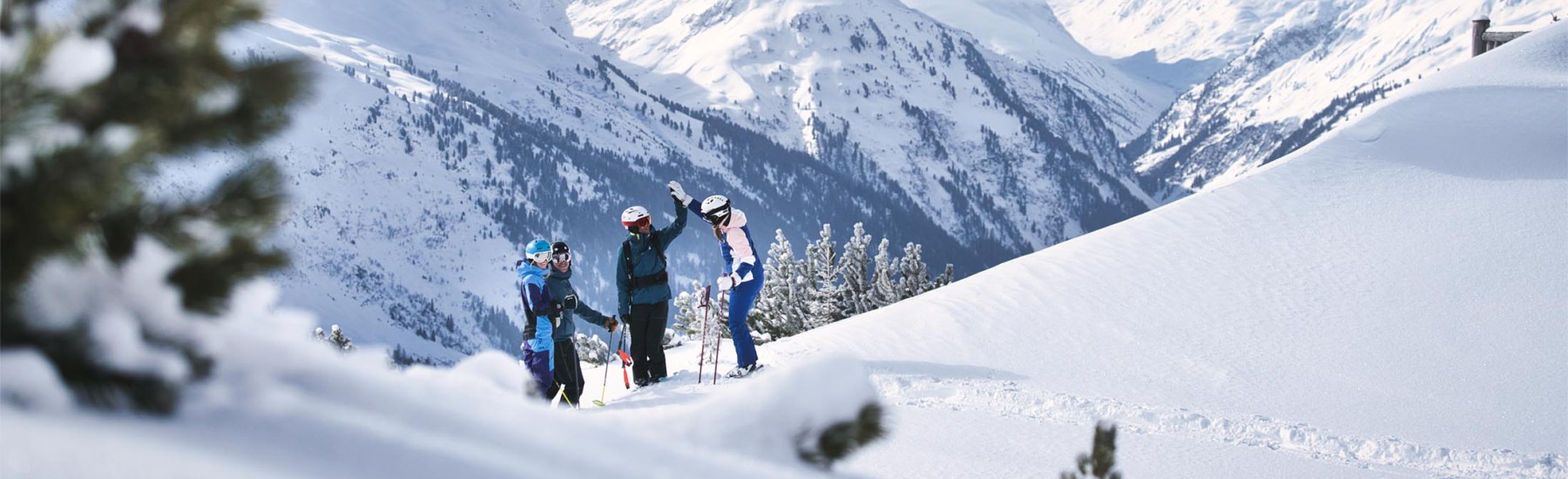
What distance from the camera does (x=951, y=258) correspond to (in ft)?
652

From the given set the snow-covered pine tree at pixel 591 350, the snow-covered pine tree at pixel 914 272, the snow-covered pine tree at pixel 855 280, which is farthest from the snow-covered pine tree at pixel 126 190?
the snow-covered pine tree at pixel 914 272

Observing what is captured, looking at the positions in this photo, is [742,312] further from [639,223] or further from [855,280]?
[855,280]

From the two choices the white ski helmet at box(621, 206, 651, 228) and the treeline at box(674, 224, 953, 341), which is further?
the treeline at box(674, 224, 953, 341)

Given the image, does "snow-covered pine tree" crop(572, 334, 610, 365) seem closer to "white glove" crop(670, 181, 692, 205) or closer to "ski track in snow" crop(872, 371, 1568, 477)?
"white glove" crop(670, 181, 692, 205)

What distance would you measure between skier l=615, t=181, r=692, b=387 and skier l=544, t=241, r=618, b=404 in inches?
15.0

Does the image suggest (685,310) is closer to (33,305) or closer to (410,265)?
(33,305)

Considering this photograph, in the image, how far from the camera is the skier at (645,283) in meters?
A: 9.25

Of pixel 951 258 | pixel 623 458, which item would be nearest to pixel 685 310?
pixel 623 458

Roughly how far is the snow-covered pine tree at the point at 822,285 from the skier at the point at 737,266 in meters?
11.8

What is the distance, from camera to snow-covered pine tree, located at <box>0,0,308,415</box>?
1450 millimetres

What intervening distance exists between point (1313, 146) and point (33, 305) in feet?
61.7

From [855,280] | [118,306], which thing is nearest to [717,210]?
[118,306]

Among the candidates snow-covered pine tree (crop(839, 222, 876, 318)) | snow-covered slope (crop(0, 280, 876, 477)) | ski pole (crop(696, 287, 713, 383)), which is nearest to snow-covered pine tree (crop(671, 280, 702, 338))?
snow-covered pine tree (crop(839, 222, 876, 318))

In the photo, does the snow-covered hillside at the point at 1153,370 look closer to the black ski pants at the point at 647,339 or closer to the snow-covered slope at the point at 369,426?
the snow-covered slope at the point at 369,426
